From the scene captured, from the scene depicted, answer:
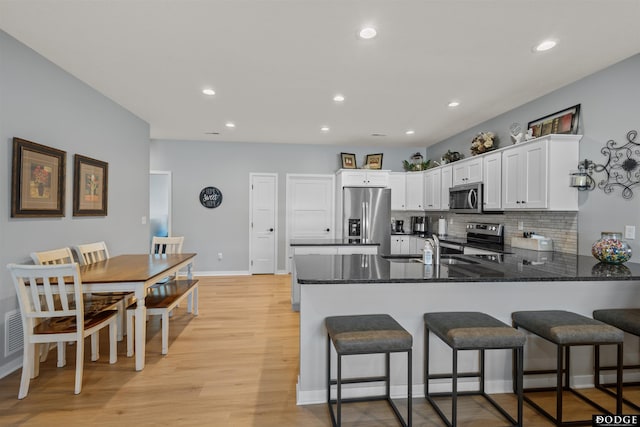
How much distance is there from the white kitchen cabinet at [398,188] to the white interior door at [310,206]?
121 cm

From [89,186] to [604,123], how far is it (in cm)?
531

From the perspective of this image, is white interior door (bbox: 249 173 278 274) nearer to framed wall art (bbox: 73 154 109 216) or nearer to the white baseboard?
framed wall art (bbox: 73 154 109 216)

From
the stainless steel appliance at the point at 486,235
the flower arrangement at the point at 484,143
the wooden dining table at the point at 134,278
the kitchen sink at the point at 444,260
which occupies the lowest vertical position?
the wooden dining table at the point at 134,278

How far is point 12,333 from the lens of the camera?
249 centimetres

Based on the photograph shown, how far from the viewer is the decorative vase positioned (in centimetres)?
247

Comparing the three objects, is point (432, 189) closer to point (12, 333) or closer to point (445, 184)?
point (445, 184)

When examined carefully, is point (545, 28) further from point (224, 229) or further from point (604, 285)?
point (224, 229)

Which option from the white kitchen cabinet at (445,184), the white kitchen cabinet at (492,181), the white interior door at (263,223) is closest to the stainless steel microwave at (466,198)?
the white kitchen cabinet at (492,181)

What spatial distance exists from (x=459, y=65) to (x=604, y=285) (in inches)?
83.5

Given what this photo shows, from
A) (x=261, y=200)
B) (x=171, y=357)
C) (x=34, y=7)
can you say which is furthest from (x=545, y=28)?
(x=261, y=200)

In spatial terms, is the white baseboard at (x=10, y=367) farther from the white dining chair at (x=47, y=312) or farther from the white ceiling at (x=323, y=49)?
the white ceiling at (x=323, y=49)

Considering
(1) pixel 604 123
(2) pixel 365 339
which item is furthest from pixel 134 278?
(1) pixel 604 123

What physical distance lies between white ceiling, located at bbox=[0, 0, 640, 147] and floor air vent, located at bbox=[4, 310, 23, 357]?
2.23 meters

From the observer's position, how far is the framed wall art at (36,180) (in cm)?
249
